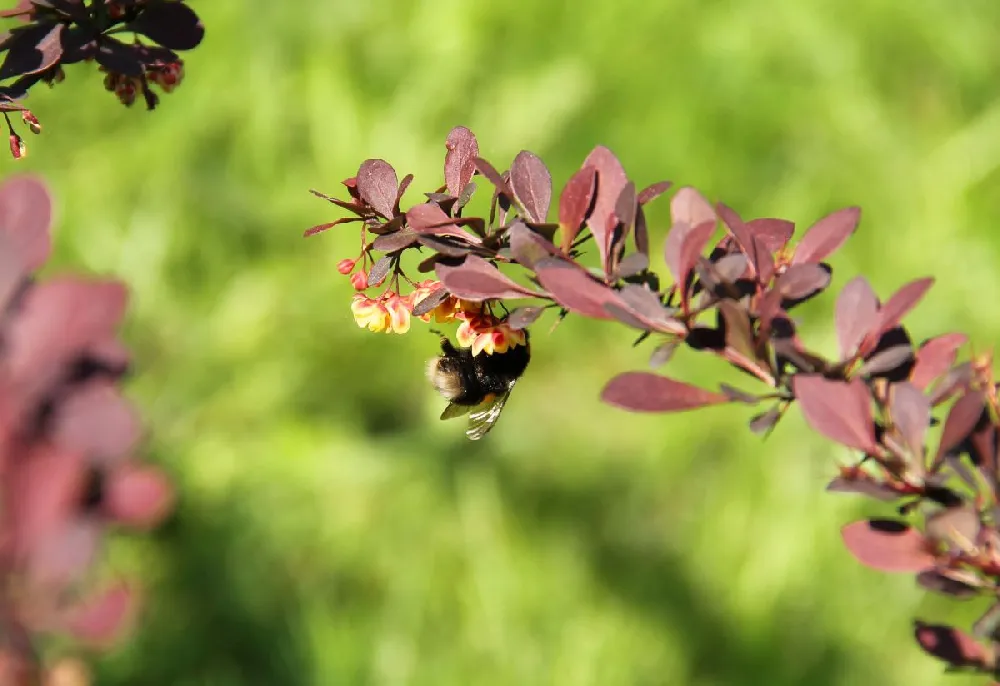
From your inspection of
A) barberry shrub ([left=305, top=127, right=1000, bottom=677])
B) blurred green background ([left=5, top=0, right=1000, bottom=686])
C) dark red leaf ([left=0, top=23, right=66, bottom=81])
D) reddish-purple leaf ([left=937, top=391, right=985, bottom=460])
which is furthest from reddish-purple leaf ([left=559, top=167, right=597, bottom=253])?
blurred green background ([left=5, top=0, right=1000, bottom=686])

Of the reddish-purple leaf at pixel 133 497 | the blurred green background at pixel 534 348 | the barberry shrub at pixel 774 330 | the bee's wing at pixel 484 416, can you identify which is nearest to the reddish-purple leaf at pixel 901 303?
the barberry shrub at pixel 774 330

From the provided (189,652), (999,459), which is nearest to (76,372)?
(999,459)

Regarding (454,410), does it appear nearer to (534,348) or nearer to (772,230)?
(772,230)

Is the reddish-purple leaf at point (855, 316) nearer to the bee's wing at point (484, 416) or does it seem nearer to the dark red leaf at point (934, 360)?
the dark red leaf at point (934, 360)

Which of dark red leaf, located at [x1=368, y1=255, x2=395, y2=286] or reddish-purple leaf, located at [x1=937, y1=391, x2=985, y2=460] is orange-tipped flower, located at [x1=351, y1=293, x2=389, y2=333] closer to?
dark red leaf, located at [x1=368, y1=255, x2=395, y2=286]

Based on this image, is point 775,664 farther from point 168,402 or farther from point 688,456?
point 168,402

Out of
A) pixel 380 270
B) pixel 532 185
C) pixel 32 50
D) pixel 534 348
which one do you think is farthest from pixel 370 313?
pixel 534 348
